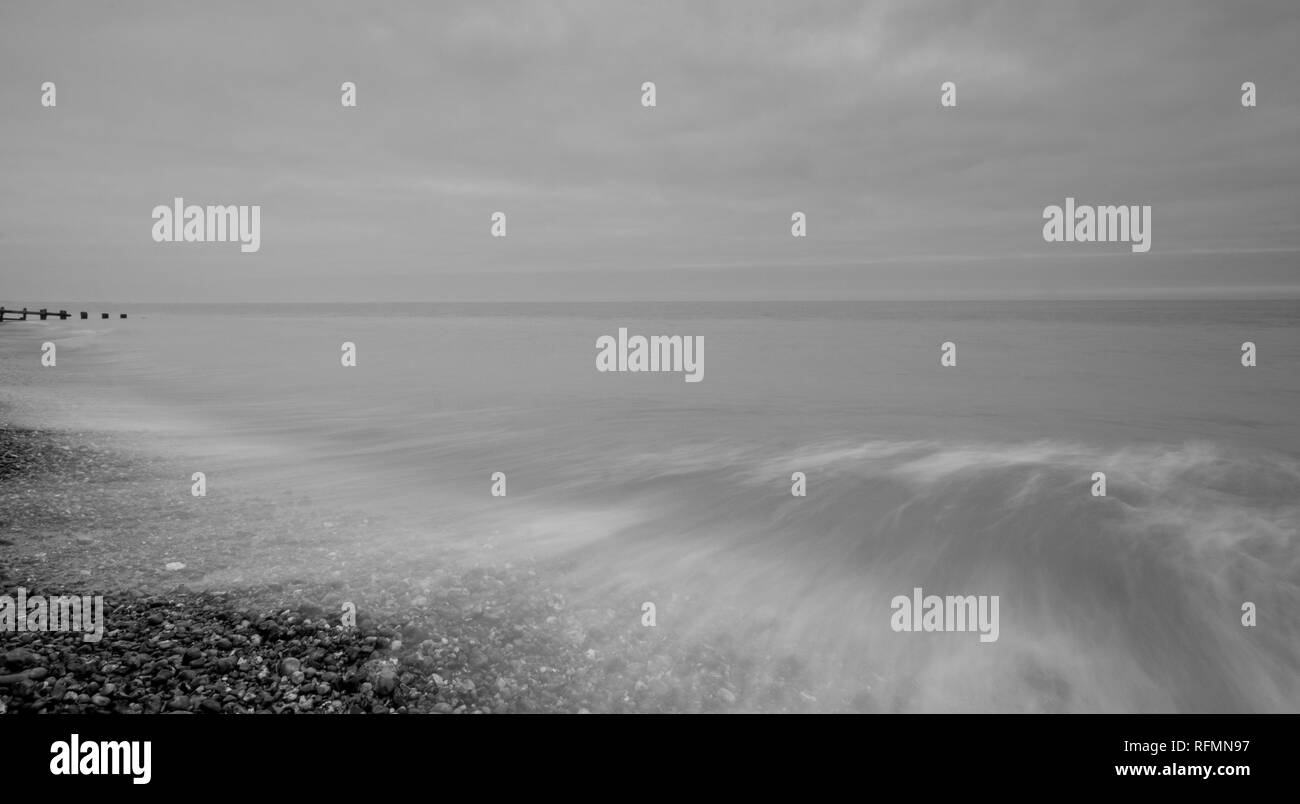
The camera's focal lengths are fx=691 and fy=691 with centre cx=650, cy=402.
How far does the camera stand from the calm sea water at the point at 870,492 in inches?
296

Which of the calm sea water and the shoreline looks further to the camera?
the calm sea water

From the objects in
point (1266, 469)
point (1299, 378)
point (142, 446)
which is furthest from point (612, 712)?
point (1299, 378)

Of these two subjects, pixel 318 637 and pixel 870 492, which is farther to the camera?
pixel 870 492

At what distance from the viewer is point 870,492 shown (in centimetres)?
1293

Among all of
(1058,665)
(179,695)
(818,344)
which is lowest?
(1058,665)

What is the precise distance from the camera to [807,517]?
1159 cm

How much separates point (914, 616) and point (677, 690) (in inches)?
139

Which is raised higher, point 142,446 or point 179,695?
point 142,446

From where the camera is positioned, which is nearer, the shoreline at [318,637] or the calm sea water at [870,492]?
the shoreline at [318,637]

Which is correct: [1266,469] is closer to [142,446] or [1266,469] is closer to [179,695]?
[179,695]

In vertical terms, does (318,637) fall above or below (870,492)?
below

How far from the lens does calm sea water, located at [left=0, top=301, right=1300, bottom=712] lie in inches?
296
